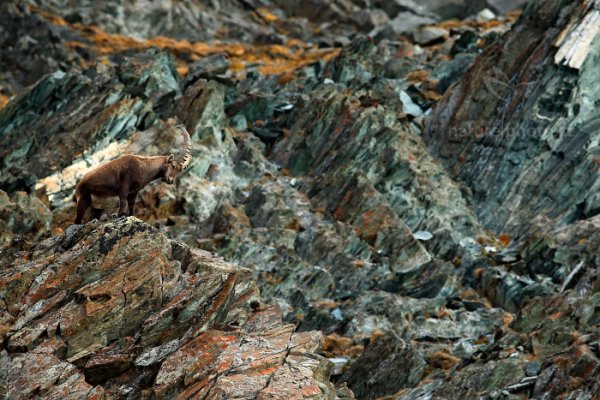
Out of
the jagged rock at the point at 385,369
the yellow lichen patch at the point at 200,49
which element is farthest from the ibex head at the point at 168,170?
the yellow lichen patch at the point at 200,49

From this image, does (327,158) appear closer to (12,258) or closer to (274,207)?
(274,207)

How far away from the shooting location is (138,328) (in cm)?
2108

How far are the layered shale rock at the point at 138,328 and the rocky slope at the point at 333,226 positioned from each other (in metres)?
0.06

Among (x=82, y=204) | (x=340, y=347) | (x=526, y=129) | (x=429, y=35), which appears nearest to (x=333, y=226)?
(x=340, y=347)

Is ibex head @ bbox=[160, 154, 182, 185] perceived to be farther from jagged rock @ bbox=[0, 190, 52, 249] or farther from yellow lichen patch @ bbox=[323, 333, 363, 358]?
jagged rock @ bbox=[0, 190, 52, 249]

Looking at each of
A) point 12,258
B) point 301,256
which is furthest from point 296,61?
point 12,258

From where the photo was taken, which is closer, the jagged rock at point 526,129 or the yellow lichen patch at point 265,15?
the jagged rock at point 526,129

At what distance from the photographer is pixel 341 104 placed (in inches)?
2085

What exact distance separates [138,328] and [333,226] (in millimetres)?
20845

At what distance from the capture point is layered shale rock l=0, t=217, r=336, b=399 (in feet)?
63.4

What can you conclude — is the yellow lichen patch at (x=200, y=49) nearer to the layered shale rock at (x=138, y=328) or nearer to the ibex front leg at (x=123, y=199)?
the ibex front leg at (x=123, y=199)

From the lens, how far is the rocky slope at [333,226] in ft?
68.5

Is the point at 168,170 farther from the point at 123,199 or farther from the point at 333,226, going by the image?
the point at 333,226

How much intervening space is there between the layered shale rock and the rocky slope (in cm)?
6
